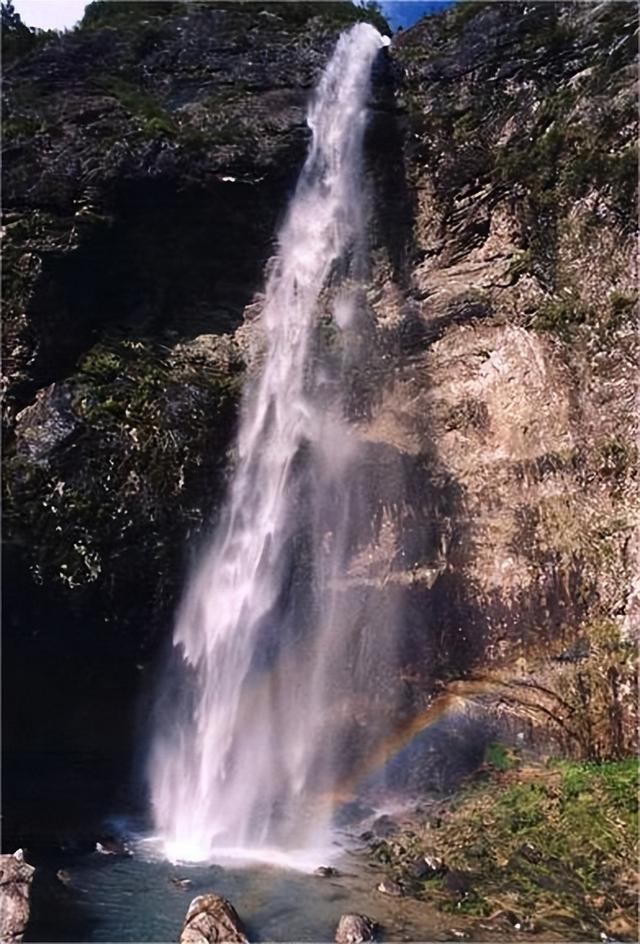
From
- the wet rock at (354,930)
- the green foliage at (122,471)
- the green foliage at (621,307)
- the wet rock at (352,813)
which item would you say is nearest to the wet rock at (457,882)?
the wet rock at (354,930)

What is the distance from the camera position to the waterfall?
14.0 m

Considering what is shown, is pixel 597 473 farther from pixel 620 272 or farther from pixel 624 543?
pixel 620 272

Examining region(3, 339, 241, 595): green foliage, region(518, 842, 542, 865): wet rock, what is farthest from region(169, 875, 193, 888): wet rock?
region(3, 339, 241, 595): green foliage

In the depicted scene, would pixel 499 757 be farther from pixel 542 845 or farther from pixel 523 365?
pixel 523 365

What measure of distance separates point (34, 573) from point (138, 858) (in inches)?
187

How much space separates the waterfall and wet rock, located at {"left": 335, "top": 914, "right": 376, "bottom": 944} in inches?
128

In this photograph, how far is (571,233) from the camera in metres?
15.4

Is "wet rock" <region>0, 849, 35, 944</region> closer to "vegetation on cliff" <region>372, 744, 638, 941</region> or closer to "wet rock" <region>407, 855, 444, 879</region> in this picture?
"vegetation on cliff" <region>372, 744, 638, 941</region>

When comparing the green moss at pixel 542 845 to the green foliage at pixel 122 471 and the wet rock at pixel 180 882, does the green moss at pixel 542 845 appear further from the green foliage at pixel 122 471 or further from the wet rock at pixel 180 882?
the green foliage at pixel 122 471

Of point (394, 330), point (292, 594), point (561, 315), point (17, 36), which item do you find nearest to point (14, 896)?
point (292, 594)

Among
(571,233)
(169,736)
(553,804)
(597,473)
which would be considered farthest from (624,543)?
(169,736)

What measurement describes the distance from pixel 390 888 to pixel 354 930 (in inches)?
62.0

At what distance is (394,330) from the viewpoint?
16.8 meters

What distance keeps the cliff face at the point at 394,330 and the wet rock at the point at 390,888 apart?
165 inches
